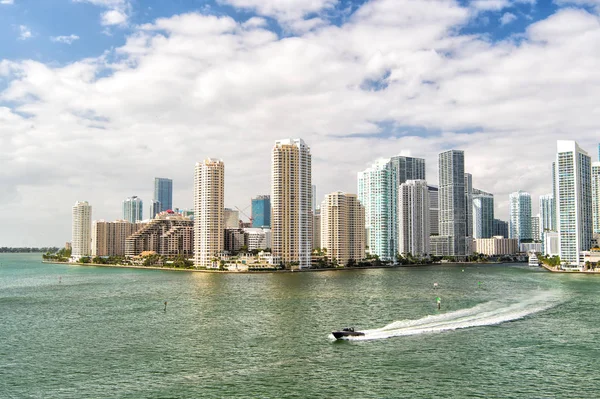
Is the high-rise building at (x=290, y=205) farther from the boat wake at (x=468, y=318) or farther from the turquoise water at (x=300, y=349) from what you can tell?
the boat wake at (x=468, y=318)

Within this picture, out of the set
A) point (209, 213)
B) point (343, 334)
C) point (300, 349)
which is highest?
point (209, 213)

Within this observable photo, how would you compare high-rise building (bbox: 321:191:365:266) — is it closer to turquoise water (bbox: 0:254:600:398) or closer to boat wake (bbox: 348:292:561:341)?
turquoise water (bbox: 0:254:600:398)

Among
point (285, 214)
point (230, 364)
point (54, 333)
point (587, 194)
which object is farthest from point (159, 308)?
point (587, 194)

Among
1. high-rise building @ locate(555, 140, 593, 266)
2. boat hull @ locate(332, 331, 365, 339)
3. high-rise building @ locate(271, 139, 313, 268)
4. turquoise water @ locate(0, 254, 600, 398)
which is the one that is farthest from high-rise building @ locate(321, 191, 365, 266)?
boat hull @ locate(332, 331, 365, 339)

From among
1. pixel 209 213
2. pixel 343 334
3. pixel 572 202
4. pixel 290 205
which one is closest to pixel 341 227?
pixel 290 205

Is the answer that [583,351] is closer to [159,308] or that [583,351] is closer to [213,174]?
[159,308]

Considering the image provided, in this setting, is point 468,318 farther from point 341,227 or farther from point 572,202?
point 341,227
